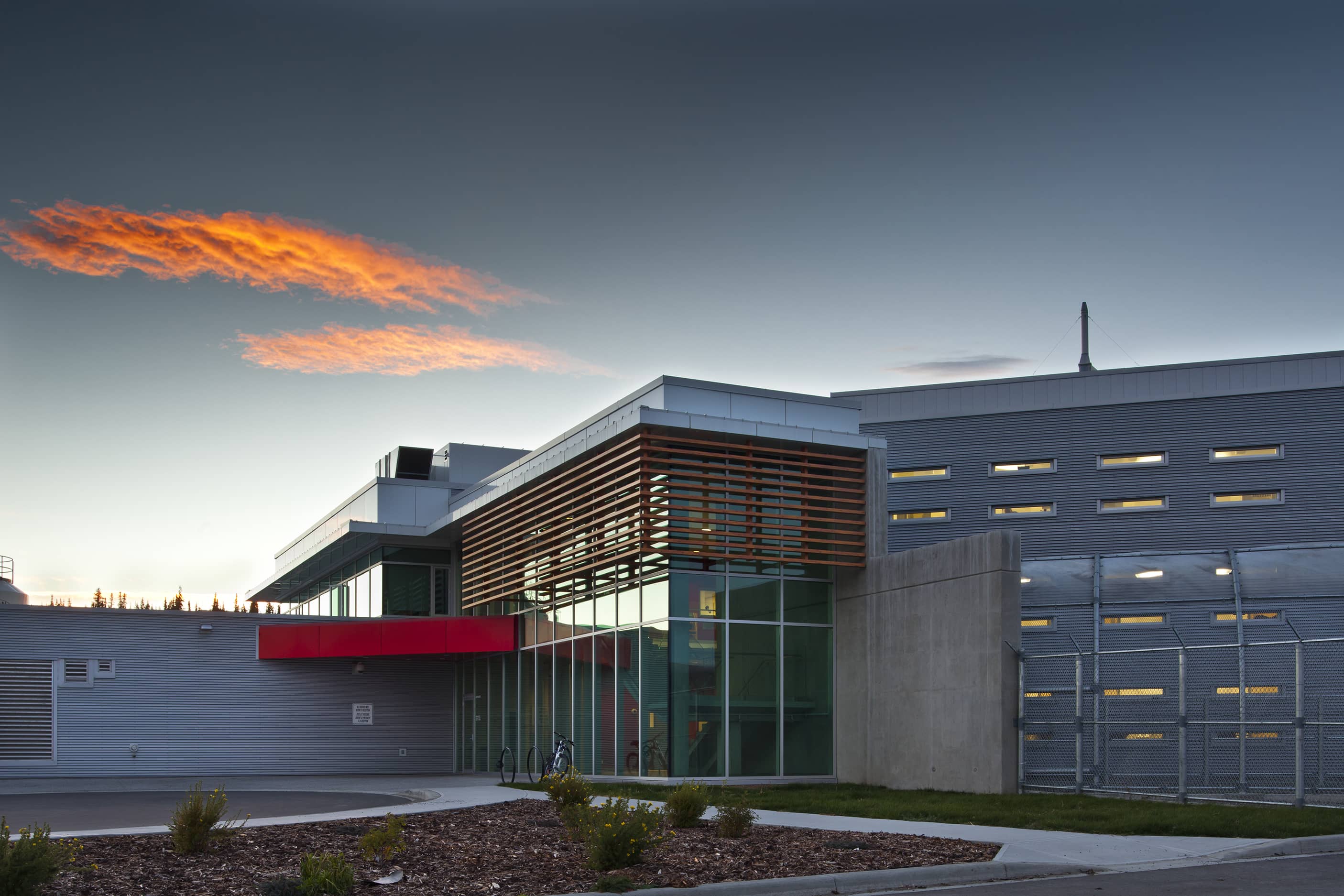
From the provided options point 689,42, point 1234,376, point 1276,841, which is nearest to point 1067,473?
point 1234,376

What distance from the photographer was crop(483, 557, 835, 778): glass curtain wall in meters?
22.8

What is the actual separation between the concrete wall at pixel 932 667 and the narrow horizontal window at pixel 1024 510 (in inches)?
324

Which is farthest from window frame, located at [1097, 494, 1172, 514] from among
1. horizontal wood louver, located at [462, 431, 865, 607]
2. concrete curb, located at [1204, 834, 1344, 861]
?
concrete curb, located at [1204, 834, 1344, 861]

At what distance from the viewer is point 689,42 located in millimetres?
22016

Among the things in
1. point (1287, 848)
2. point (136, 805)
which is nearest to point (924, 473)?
point (136, 805)

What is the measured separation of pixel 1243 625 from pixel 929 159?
10455 millimetres

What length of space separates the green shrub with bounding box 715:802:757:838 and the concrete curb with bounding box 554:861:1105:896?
233 cm

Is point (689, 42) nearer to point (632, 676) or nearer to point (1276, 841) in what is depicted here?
point (632, 676)

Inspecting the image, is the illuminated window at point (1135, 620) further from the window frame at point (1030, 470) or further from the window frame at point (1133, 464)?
the window frame at point (1030, 470)

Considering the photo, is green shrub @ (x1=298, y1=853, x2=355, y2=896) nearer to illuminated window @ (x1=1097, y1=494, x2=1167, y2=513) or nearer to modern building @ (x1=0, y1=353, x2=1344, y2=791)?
modern building @ (x1=0, y1=353, x2=1344, y2=791)

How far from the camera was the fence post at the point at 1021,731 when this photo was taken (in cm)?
1994

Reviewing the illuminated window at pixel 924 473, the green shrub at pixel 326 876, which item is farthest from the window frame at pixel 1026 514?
the green shrub at pixel 326 876

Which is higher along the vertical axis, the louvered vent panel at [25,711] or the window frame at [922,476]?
the window frame at [922,476]

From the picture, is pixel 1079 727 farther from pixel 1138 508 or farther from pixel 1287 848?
pixel 1138 508
